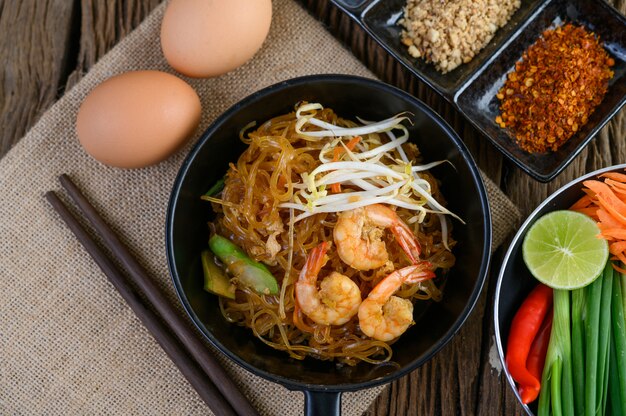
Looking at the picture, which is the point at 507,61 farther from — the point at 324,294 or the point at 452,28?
the point at 324,294

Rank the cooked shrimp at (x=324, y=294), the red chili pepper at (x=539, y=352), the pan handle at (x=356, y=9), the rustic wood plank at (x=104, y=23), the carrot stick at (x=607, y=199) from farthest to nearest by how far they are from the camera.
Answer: the rustic wood plank at (x=104, y=23), the pan handle at (x=356, y=9), the red chili pepper at (x=539, y=352), the carrot stick at (x=607, y=199), the cooked shrimp at (x=324, y=294)

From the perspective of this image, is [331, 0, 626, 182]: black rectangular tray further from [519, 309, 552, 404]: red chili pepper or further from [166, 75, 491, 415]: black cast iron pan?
[519, 309, 552, 404]: red chili pepper

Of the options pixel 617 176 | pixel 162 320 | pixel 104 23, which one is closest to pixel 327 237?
pixel 162 320

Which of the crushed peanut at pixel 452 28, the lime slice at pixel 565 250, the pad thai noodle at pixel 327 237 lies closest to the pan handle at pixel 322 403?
the pad thai noodle at pixel 327 237

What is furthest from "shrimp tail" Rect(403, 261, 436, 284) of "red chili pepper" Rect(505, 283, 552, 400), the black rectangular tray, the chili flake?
the chili flake

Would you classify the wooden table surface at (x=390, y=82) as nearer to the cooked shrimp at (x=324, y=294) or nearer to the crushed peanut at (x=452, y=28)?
the crushed peanut at (x=452, y=28)

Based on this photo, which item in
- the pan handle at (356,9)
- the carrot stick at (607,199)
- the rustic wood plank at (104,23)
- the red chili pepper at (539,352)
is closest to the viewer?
the carrot stick at (607,199)
